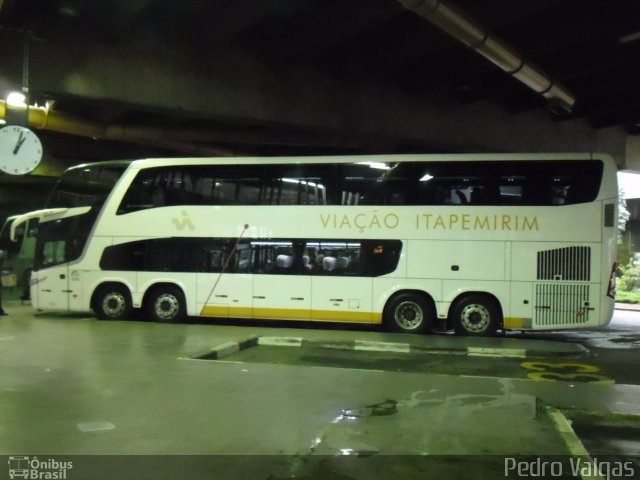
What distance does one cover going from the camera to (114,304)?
13.5 meters

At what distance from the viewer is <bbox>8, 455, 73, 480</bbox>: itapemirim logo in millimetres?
4102

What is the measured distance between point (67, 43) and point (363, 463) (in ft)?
29.4

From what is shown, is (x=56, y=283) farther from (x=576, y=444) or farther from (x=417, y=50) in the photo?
(x=576, y=444)

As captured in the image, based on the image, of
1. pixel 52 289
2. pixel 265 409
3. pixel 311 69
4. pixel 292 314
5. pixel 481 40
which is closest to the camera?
pixel 265 409

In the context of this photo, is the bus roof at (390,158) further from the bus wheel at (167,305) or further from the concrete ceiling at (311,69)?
the bus wheel at (167,305)

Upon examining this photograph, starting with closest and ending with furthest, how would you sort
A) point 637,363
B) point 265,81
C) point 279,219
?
point 637,363, point 265,81, point 279,219

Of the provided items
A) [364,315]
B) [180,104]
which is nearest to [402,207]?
[364,315]

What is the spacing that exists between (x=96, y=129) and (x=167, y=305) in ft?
16.3

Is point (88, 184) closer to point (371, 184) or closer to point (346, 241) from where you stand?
point (346, 241)

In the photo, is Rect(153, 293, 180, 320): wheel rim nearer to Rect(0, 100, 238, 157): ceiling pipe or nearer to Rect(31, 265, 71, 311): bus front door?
Rect(31, 265, 71, 311): bus front door

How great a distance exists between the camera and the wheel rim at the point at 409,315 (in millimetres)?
11953

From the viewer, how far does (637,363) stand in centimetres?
929

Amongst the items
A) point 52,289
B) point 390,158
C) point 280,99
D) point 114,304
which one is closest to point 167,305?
point 114,304

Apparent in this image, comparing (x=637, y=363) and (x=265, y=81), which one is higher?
(x=265, y=81)
